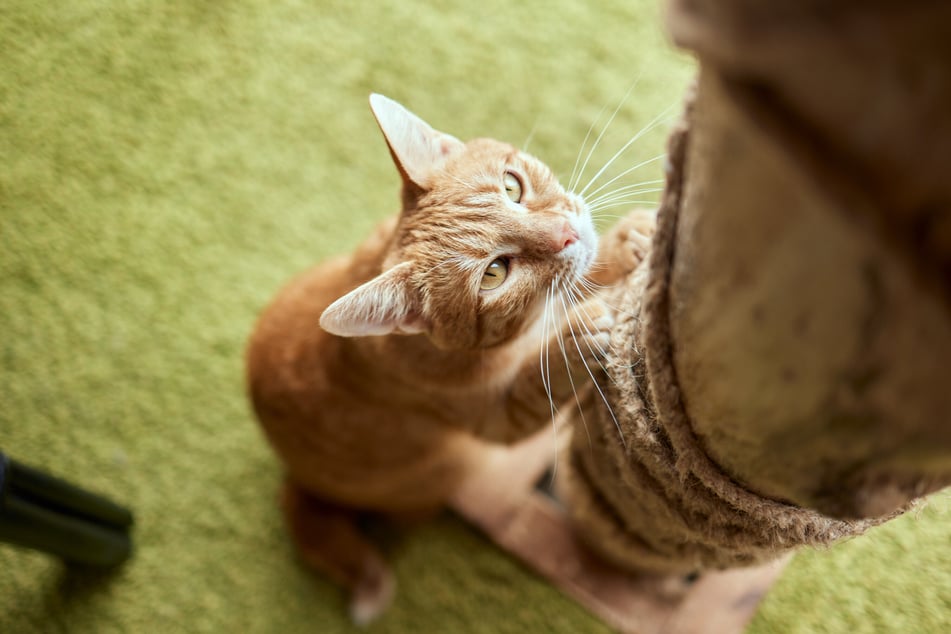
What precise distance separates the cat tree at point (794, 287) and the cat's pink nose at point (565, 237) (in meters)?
0.13

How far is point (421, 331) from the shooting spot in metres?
1.16

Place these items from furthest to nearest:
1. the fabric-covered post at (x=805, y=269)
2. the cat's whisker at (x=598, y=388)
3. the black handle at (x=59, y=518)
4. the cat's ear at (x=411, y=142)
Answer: the black handle at (x=59, y=518) < the cat's ear at (x=411, y=142) < the cat's whisker at (x=598, y=388) < the fabric-covered post at (x=805, y=269)

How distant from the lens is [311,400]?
1325 mm

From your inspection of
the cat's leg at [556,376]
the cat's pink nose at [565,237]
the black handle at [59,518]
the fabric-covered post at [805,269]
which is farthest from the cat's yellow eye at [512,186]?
the black handle at [59,518]

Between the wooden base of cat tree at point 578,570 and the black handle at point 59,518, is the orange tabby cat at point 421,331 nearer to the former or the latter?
the wooden base of cat tree at point 578,570

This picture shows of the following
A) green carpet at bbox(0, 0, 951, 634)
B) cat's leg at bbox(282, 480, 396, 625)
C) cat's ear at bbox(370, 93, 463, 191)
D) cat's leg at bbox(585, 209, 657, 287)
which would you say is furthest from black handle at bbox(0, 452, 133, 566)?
cat's leg at bbox(585, 209, 657, 287)

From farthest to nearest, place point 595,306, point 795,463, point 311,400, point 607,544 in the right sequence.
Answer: point 607,544
point 311,400
point 595,306
point 795,463

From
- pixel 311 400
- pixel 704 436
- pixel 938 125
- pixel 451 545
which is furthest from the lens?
pixel 451 545

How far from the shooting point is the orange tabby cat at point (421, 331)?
3.69 ft

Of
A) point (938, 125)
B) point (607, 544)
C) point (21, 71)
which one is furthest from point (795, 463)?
point (21, 71)

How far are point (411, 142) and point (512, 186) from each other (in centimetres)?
21

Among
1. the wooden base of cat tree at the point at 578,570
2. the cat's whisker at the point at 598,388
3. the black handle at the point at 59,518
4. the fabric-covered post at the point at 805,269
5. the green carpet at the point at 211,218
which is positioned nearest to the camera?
the fabric-covered post at the point at 805,269

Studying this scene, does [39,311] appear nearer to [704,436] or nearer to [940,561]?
[704,436]

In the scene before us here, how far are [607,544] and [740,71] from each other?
3.93 feet
